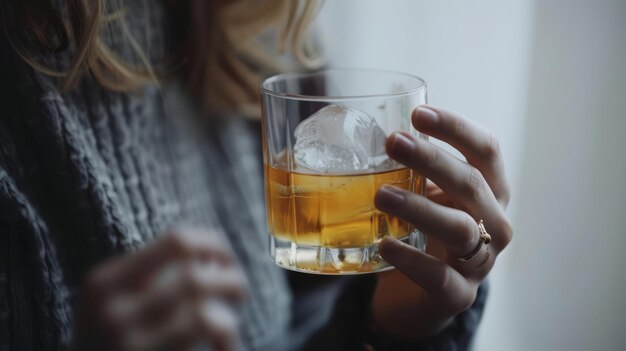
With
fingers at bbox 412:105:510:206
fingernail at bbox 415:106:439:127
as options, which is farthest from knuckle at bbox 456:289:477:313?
fingernail at bbox 415:106:439:127

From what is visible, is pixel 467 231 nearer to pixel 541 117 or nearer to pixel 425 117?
pixel 425 117

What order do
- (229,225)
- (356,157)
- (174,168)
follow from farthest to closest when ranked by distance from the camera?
(229,225)
(174,168)
(356,157)

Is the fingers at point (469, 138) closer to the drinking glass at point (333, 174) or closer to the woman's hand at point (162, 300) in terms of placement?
the drinking glass at point (333, 174)

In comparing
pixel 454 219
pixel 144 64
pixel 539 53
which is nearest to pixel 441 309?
pixel 454 219

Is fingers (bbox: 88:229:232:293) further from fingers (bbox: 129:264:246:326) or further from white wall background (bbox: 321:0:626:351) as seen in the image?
white wall background (bbox: 321:0:626:351)

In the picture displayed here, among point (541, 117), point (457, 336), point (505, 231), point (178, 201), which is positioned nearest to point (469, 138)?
point (505, 231)

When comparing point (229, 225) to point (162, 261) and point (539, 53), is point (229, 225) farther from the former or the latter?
point (539, 53)
